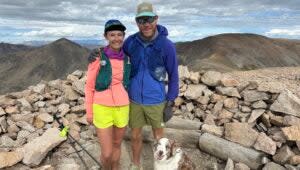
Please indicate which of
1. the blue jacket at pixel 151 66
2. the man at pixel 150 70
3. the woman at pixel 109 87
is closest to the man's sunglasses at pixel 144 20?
the man at pixel 150 70

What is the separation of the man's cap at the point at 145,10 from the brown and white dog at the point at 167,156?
1.89 metres

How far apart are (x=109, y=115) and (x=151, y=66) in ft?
3.32

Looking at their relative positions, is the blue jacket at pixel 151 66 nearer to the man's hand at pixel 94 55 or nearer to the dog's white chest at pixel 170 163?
the man's hand at pixel 94 55

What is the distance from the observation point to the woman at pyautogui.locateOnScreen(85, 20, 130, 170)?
21.1 feet

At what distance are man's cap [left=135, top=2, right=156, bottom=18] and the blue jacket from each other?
43 cm

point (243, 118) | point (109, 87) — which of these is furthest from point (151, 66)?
point (243, 118)

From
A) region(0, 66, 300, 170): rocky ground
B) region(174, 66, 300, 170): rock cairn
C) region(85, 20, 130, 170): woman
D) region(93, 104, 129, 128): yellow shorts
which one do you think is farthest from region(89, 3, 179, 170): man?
region(174, 66, 300, 170): rock cairn

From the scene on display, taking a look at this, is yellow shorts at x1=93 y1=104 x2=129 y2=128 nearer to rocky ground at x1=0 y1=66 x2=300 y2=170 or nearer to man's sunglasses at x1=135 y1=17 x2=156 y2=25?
man's sunglasses at x1=135 y1=17 x2=156 y2=25

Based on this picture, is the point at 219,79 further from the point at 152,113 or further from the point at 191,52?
the point at 191,52

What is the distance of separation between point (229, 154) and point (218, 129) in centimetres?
85

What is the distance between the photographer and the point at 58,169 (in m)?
8.93

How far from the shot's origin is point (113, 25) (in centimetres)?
631

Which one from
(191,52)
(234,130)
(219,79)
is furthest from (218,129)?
(191,52)

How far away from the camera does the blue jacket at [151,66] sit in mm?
6648
